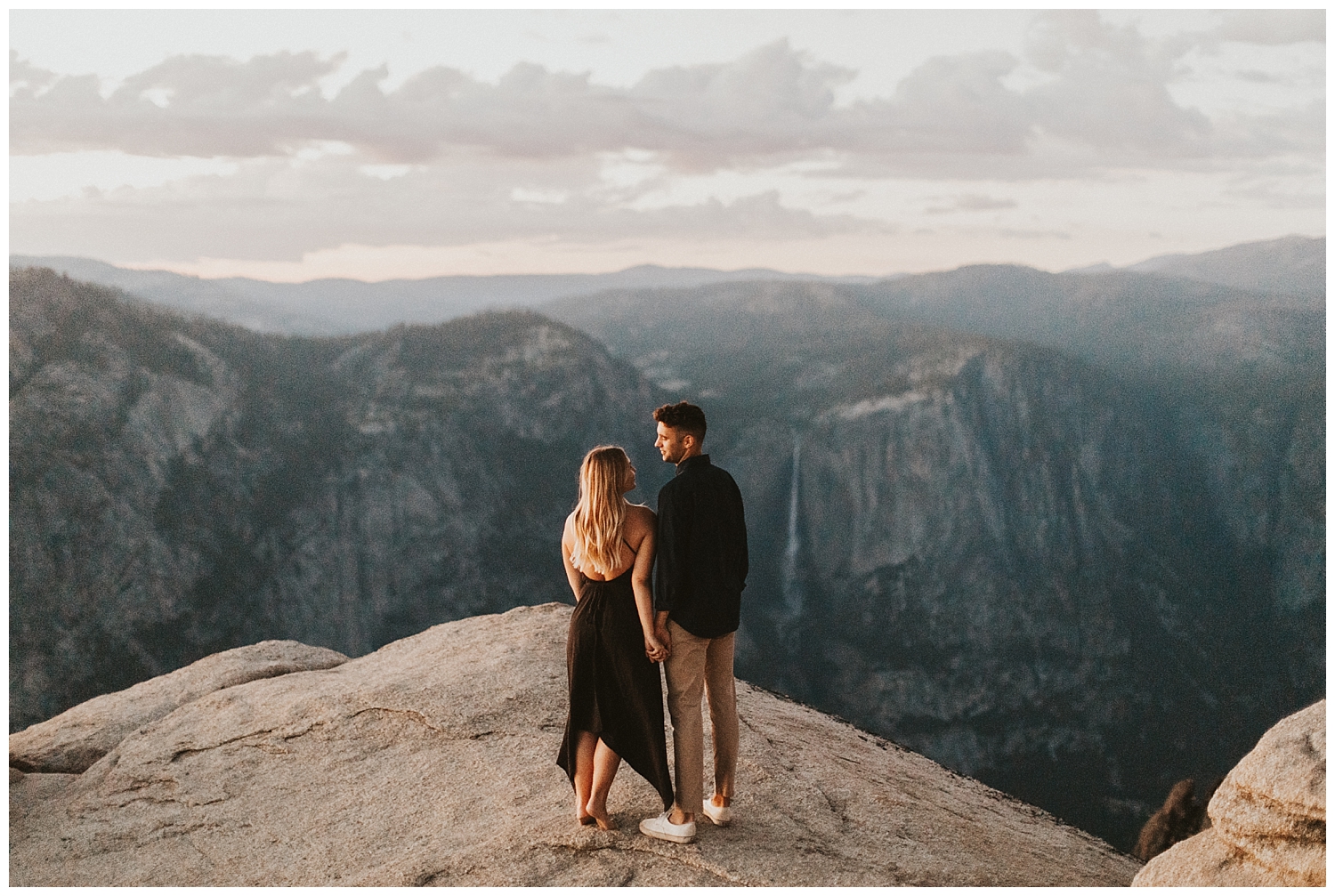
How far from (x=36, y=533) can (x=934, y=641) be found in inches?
2675

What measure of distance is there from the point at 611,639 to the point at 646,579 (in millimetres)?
528

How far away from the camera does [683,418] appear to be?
6719 mm

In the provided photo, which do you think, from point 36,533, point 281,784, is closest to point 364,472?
point 36,533

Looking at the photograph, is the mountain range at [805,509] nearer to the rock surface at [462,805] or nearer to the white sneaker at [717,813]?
the rock surface at [462,805]

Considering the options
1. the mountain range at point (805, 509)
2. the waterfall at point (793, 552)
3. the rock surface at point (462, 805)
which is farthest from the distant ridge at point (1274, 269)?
the rock surface at point (462, 805)

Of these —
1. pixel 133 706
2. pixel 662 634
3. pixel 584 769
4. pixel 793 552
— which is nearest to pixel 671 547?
pixel 662 634

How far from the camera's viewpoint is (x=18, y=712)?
171 feet

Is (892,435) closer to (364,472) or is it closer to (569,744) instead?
(364,472)

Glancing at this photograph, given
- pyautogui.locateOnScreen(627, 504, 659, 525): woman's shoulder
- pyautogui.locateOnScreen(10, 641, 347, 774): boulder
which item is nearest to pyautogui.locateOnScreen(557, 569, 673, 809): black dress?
pyautogui.locateOnScreen(627, 504, 659, 525): woman's shoulder

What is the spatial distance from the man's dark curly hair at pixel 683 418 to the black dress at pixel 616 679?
106 cm

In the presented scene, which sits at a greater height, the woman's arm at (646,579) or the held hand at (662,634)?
the woman's arm at (646,579)

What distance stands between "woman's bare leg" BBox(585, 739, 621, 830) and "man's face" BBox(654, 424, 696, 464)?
2.08 m

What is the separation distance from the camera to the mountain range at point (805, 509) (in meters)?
63.1

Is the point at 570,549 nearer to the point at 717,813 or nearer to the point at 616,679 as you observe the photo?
the point at 616,679
